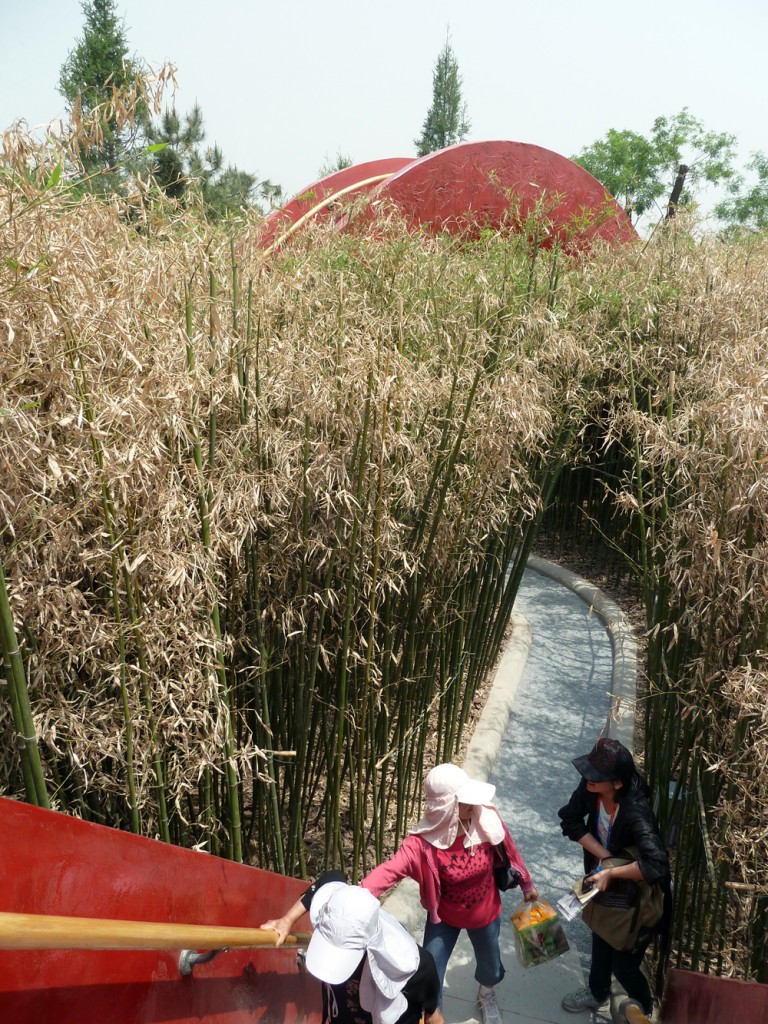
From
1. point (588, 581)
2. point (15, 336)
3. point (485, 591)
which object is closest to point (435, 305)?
point (485, 591)

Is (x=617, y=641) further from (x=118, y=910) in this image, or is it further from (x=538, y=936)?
(x=118, y=910)

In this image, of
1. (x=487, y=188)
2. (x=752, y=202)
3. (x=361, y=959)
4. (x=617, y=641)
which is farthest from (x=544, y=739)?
(x=752, y=202)

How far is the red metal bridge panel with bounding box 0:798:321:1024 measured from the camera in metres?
1.32

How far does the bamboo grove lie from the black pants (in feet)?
0.68

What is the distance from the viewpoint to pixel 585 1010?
9.00 ft

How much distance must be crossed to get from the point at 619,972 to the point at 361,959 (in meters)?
1.19

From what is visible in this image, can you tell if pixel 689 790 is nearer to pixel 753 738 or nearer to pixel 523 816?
→ pixel 753 738

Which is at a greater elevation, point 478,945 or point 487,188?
point 487,188

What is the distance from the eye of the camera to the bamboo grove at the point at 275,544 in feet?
6.17

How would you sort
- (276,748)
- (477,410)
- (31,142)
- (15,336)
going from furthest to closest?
1. (477,410)
2. (276,748)
3. (31,142)
4. (15,336)

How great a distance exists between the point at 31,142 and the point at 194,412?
0.72 meters

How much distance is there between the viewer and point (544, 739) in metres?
4.41

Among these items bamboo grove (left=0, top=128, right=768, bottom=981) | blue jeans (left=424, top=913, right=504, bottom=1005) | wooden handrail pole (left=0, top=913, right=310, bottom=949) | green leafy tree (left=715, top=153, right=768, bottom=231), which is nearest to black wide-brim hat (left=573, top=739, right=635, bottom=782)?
bamboo grove (left=0, top=128, right=768, bottom=981)

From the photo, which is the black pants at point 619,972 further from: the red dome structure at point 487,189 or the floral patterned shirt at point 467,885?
the red dome structure at point 487,189
